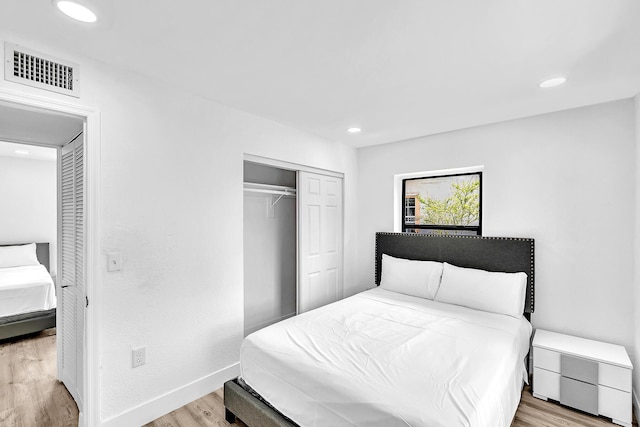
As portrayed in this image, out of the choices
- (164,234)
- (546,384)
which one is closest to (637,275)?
(546,384)

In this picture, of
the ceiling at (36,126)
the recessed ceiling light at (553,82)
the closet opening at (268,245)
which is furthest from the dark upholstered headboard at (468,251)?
the ceiling at (36,126)

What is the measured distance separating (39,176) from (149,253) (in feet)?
14.1

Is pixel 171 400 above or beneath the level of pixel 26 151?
beneath

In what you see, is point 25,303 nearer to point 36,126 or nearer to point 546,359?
point 36,126

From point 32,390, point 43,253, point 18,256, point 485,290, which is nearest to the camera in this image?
point 32,390

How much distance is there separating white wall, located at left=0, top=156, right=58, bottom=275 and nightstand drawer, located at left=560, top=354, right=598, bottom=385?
6.51 meters

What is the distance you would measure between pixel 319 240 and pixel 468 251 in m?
1.57

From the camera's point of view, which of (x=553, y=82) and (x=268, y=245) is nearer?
(x=553, y=82)

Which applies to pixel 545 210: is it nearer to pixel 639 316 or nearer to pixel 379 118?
pixel 639 316

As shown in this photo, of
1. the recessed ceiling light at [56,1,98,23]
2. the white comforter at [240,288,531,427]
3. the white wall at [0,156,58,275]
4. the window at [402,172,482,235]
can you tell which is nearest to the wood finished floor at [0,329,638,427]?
the white comforter at [240,288,531,427]

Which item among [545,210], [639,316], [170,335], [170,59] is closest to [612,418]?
[639,316]

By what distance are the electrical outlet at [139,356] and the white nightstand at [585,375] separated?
9.40 feet

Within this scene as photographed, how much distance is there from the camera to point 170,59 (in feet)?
5.94

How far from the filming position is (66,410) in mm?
2207
